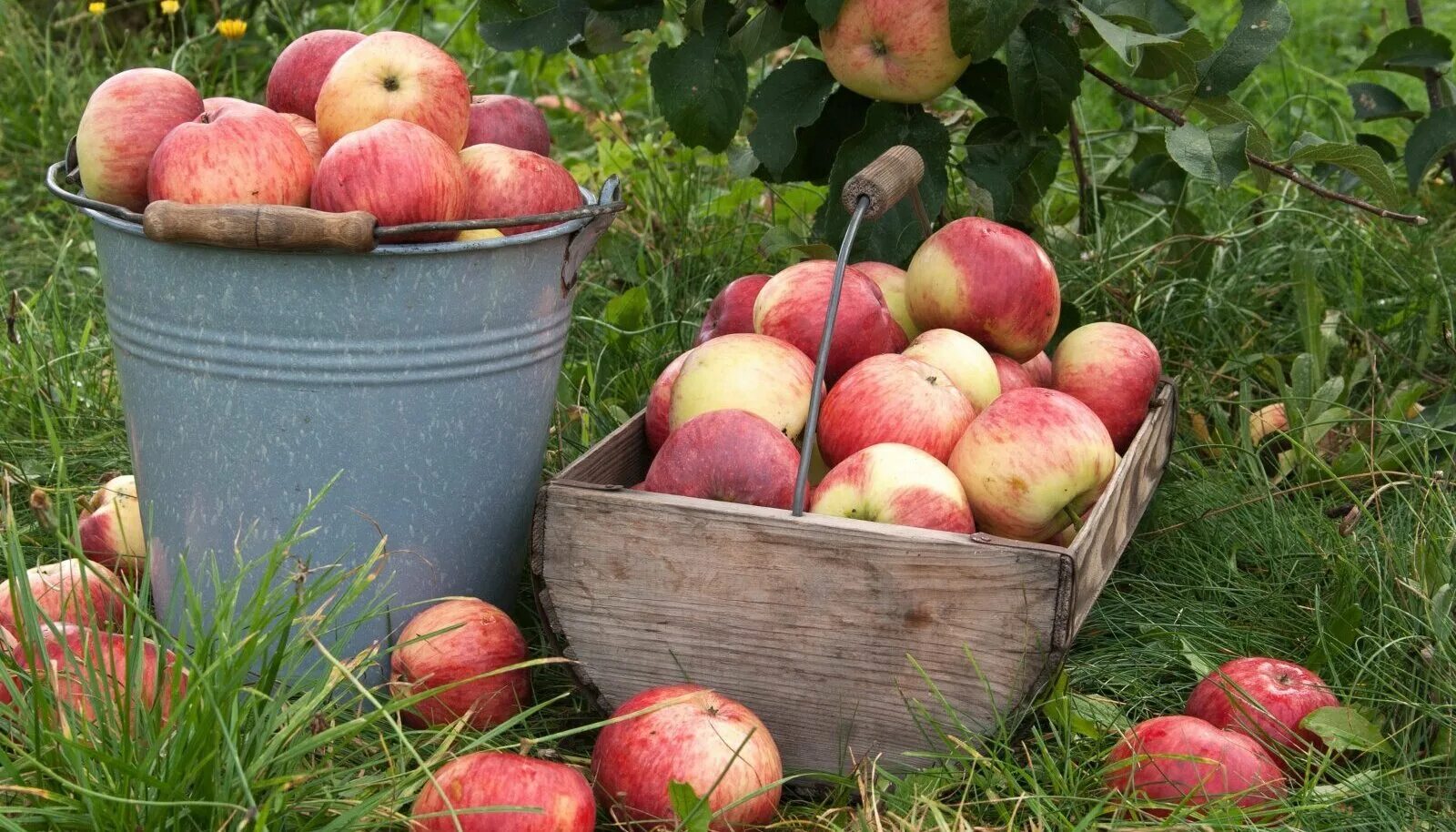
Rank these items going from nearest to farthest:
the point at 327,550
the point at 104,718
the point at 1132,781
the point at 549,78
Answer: the point at 104,718 → the point at 1132,781 → the point at 327,550 → the point at 549,78

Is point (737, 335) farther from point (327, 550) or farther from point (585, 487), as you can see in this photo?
point (327, 550)

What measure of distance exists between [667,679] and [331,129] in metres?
0.90

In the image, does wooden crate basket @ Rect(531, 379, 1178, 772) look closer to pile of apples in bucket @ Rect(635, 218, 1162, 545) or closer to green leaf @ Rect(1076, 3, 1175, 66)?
pile of apples in bucket @ Rect(635, 218, 1162, 545)

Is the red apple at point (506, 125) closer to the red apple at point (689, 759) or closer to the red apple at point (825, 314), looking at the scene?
the red apple at point (825, 314)

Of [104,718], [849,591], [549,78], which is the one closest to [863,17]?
[849,591]

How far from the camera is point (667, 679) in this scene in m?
1.91

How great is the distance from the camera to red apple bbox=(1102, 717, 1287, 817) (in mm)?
1679

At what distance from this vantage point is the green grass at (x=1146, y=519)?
1.53 meters

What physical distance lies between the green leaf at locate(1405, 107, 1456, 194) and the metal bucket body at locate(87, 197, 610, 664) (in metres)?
1.79

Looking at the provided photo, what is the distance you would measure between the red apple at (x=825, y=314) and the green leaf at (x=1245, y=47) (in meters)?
0.71

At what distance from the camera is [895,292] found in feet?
7.88

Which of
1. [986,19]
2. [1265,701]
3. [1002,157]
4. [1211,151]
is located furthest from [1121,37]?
[1265,701]

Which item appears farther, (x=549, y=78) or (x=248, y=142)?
(x=549, y=78)

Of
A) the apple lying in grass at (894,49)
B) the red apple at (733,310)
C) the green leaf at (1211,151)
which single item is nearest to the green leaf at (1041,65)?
the apple lying in grass at (894,49)
